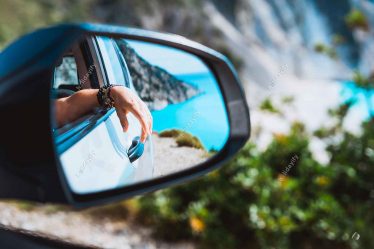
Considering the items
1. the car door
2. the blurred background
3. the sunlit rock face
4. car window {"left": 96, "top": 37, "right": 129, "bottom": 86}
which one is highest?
the sunlit rock face

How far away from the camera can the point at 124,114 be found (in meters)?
0.83

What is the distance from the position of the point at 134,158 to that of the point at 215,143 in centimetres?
27

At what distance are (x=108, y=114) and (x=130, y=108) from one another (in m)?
0.04

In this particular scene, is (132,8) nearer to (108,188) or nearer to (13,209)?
(13,209)

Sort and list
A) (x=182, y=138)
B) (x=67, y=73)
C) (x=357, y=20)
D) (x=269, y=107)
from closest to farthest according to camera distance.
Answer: (x=67, y=73), (x=182, y=138), (x=269, y=107), (x=357, y=20)

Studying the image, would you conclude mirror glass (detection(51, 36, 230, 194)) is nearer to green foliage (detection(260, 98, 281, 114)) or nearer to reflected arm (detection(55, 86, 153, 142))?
reflected arm (detection(55, 86, 153, 142))

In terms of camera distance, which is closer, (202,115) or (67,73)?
(67,73)

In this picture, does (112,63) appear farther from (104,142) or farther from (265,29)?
(265,29)

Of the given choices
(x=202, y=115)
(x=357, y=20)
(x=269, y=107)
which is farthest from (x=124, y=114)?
(x=357, y=20)

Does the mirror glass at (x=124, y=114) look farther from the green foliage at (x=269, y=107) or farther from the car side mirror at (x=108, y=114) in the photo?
the green foliage at (x=269, y=107)

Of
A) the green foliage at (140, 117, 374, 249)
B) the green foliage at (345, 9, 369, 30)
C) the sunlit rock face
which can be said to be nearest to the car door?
the green foliage at (140, 117, 374, 249)

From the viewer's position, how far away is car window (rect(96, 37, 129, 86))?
2.84 ft

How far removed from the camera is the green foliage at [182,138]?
3.03 feet


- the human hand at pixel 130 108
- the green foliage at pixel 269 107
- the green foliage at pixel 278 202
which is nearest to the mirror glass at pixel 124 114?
the human hand at pixel 130 108
